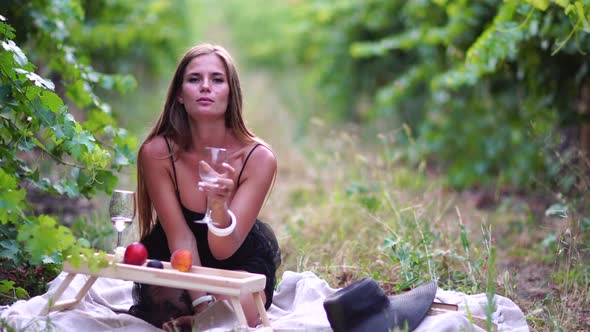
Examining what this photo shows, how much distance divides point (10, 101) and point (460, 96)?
6.37 metres

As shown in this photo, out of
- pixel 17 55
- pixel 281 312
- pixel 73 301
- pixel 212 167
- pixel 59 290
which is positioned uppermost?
pixel 17 55

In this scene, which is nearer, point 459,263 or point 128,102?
point 459,263

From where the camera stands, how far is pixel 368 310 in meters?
3.40

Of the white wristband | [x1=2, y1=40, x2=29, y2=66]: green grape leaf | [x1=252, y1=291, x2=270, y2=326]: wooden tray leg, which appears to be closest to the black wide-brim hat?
[x1=252, y1=291, x2=270, y2=326]: wooden tray leg

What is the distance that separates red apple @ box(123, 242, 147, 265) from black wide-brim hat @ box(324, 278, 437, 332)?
85cm

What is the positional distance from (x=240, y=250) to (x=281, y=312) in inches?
15.9

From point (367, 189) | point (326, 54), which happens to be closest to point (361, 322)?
point (367, 189)

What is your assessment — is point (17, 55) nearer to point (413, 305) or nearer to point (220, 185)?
point (220, 185)

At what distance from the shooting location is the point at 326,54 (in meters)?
11.8

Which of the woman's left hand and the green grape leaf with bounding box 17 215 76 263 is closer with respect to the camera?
the green grape leaf with bounding box 17 215 76 263

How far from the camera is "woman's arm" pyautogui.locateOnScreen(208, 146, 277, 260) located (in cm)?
355

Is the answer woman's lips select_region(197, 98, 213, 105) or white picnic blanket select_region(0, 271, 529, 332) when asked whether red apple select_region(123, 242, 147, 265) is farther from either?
woman's lips select_region(197, 98, 213, 105)

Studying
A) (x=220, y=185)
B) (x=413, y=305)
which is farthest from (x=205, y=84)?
(x=413, y=305)

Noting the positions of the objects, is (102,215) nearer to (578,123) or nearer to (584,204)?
(584,204)
